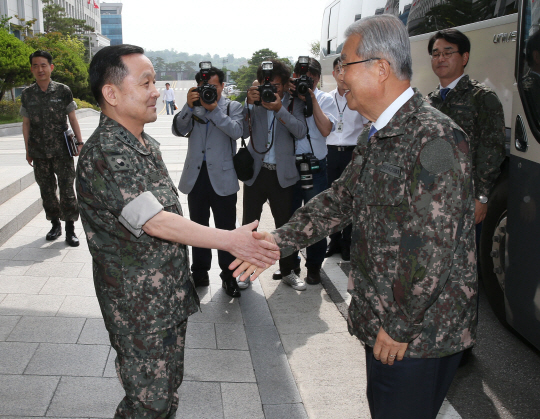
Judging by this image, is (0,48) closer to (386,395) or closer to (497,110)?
(497,110)

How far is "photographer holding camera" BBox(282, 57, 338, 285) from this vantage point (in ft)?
16.7

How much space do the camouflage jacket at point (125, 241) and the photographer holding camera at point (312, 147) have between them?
2851 millimetres

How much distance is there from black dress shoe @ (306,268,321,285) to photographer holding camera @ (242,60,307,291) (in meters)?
0.21

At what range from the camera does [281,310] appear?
4797mm

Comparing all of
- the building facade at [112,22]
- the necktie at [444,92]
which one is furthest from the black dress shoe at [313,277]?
the building facade at [112,22]

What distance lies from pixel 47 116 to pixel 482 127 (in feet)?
15.0

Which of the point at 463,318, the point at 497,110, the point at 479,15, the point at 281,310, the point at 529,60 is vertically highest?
the point at 479,15

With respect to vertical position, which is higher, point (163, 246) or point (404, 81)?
point (404, 81)

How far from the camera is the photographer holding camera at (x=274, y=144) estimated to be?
4930 mm

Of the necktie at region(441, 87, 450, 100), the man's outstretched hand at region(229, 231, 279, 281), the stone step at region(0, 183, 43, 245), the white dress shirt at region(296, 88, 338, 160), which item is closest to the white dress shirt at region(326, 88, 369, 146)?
the white dress shirt at region(296, 88, 338, 160)

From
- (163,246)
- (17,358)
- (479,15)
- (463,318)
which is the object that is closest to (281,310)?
(17,358)

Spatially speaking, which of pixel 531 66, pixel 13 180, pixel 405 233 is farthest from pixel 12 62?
pixel 405 233

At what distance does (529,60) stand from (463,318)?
7.88 feet

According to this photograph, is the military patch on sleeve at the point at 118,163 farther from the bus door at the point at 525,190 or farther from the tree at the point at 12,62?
the tree at the point at 12,62
